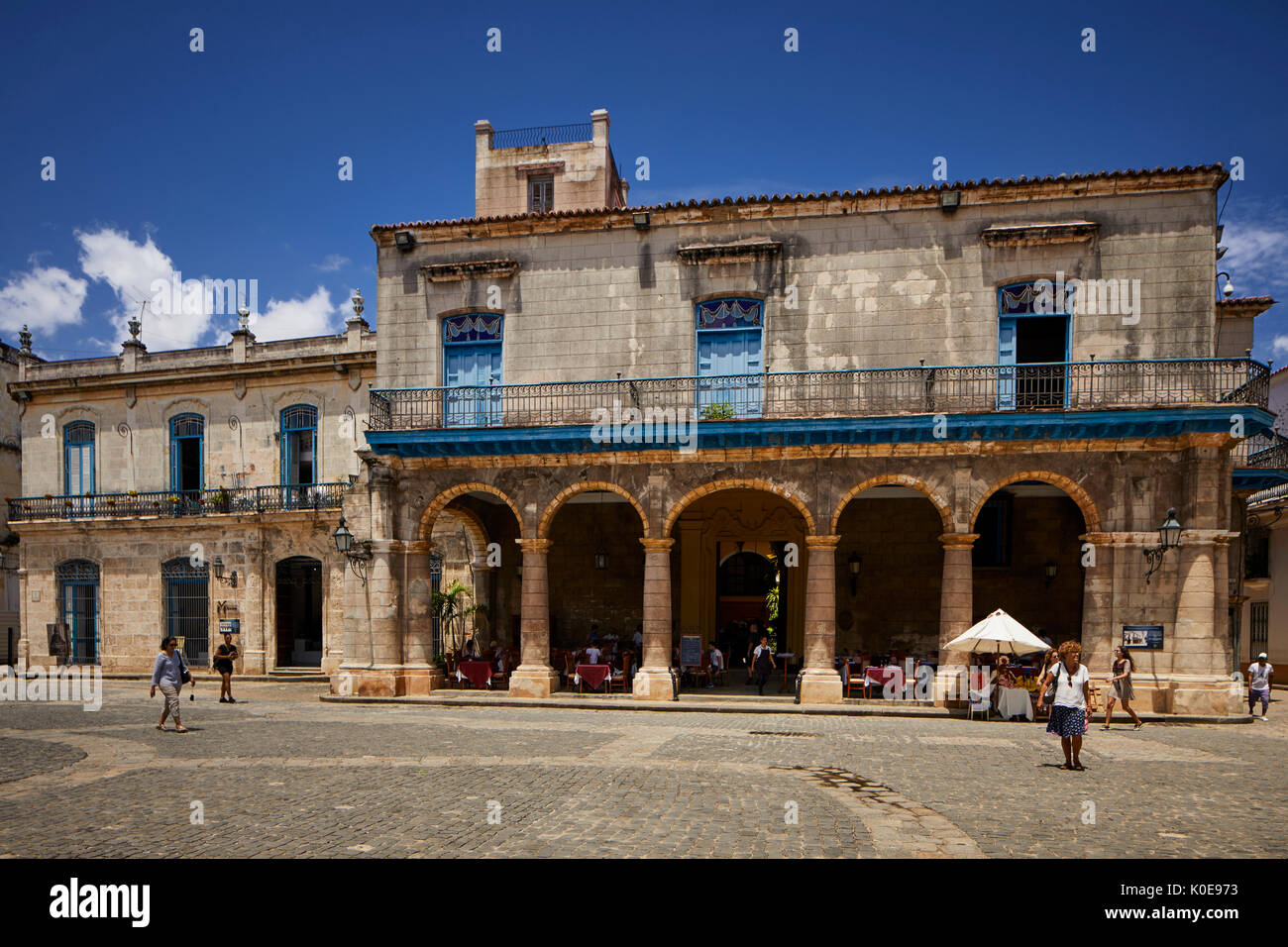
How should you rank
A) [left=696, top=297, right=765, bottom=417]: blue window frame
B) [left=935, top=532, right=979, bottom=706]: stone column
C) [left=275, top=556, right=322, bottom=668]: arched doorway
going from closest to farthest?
[left=935, top=532, right=979, bottom=706]: stone column < [left=696, top=297, right=765, bottom=417]: blue window frame < [left=275, top=556, right=322, bottom=668]: arched doorway

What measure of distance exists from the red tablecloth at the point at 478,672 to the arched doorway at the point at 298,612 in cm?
773

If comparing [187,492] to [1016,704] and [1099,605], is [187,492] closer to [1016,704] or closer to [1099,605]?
[1016,704]

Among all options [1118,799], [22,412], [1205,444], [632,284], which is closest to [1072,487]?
[1205,444]

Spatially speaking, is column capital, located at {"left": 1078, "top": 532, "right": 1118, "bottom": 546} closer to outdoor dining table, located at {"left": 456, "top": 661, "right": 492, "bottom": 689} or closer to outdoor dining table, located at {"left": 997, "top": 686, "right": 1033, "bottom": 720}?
outdoor dining table, located at {"left": 997, "top": 686, "right": 1033, "bottom": 720}

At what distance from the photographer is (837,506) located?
51.2 feet

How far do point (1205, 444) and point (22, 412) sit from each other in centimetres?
3127

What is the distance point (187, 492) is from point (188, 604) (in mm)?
3218

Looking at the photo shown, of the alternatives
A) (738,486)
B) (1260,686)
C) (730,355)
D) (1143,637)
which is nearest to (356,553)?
(738,486)

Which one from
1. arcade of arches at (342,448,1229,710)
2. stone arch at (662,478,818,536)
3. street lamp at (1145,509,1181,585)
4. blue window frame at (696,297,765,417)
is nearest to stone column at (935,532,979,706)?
arcade of arches at (342,448,1229,710)

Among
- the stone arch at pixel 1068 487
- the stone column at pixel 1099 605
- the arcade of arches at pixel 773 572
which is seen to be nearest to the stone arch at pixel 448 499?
the arcade of arches at pixel 773 572

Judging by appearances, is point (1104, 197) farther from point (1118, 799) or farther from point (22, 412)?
point (22, 412)

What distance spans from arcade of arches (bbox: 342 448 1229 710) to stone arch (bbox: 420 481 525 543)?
0.10 ft

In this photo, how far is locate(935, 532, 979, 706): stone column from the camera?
14711mm

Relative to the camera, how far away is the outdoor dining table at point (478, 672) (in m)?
17.7
